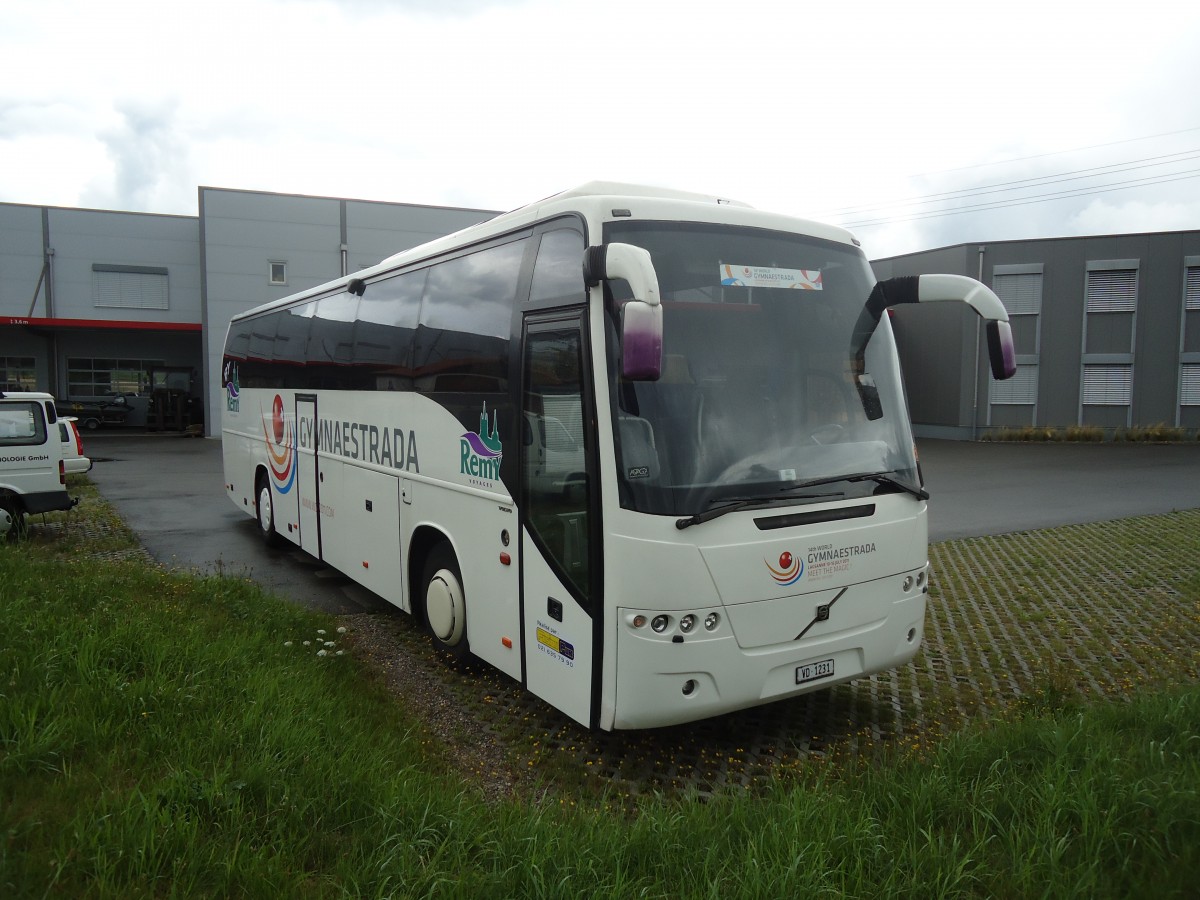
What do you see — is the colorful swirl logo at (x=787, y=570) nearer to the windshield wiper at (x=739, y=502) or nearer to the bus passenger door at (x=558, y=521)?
the windshield wiper at (x=739, y=502)

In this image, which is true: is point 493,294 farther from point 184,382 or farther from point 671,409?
point 184,382

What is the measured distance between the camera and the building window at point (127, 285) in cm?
3494

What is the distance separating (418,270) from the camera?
7406 mm

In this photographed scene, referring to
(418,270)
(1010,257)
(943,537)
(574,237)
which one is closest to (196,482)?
(418,270)

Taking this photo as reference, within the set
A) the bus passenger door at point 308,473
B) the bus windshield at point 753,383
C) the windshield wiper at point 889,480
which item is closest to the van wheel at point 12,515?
the bus passenger door at point 308,473

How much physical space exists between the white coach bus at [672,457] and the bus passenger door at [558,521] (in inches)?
0.6

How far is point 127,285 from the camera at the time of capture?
3519cm

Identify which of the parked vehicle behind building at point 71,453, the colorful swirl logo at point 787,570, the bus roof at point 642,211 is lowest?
the parked vehicle behind building at point 71,453

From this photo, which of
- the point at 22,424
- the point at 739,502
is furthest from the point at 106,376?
the point at 739,502

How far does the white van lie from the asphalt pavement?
1.35 metres

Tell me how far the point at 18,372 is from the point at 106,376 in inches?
127

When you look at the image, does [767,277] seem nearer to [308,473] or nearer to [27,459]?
[308,473]

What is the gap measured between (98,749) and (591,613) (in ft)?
7.61

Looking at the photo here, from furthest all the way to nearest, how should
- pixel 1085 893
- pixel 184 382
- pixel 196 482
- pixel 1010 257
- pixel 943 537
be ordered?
pixel 184 382, pixel 1010 257, pixel 196 482, pixel 943 537, pixel 1085 893
